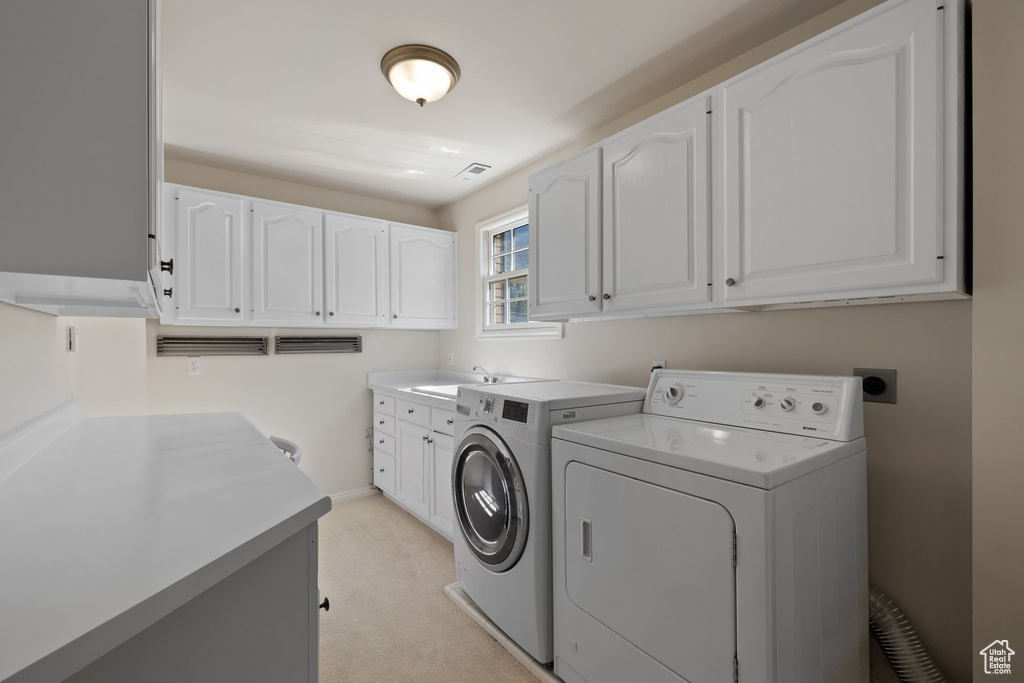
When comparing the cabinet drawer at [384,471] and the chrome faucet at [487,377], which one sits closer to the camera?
the chrome faucet at [487,377]

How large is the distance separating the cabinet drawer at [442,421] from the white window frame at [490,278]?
847mm

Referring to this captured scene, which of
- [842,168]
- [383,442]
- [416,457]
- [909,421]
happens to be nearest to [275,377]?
[383,442]

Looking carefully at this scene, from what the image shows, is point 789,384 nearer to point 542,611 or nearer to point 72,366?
point 542,611

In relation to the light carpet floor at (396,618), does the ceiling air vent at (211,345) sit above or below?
above

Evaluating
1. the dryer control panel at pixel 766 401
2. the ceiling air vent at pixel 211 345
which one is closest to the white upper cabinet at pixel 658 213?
the dryer control panel at pixel 766 401

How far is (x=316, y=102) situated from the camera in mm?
2455

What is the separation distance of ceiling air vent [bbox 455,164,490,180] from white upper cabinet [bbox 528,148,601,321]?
85cm

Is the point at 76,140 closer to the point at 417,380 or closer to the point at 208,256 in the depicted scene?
the point at 208,256

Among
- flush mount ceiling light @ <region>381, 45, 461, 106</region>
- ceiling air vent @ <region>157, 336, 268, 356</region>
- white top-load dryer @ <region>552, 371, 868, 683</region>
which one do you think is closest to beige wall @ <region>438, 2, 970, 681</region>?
white top-load dryer @ <region>552, 371, 868, 683</region>

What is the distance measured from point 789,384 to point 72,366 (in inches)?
124

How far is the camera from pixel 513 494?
74.5 inches

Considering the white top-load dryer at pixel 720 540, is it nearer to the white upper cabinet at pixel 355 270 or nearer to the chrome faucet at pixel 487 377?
the chrome faucet at pixel 487 377

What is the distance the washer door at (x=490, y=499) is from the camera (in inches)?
74.2

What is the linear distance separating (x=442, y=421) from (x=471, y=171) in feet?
6.08
